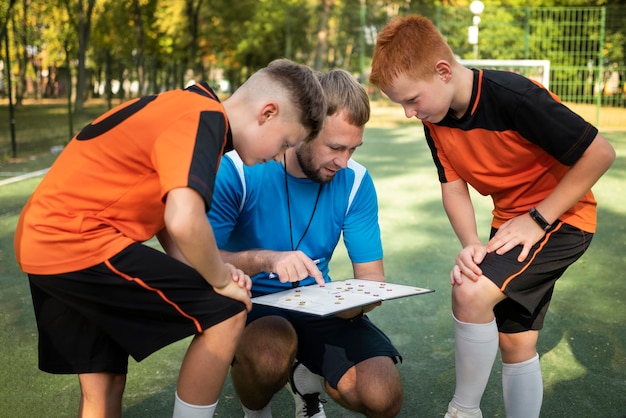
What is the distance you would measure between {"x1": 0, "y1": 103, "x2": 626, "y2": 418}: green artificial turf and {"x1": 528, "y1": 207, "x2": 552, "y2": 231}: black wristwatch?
93cm

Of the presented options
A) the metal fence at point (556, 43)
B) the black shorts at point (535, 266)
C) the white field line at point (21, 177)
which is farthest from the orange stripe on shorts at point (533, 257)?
the metal fence at point (556, 43)

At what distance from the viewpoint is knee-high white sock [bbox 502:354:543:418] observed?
3055mm

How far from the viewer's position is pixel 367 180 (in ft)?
11.1

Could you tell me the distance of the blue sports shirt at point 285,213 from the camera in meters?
3.14

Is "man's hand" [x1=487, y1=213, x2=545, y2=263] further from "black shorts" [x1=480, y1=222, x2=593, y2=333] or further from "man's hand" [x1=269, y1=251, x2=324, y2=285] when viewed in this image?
"man's hand" [x1=269, y1=251, x2=324, y2=285]

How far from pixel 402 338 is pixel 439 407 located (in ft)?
2.99

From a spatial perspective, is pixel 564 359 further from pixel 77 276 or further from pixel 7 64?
pixel 7 64

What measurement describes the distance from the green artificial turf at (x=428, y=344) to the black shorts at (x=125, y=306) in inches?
33.8

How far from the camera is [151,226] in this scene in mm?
2504

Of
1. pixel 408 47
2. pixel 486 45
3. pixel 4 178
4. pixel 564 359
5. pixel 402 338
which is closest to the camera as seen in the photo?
pixel 408 47

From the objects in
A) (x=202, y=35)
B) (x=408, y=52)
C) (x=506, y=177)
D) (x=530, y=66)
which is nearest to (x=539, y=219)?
(x=506, y=177)

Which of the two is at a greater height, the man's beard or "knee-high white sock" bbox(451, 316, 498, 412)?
the man's beard

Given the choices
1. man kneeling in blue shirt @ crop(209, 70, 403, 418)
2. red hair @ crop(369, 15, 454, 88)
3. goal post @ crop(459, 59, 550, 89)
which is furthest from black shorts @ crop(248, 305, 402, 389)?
goal post @ crop(459, 59, 550, 89)

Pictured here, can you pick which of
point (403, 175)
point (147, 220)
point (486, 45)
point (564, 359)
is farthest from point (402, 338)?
point (486, 45)
